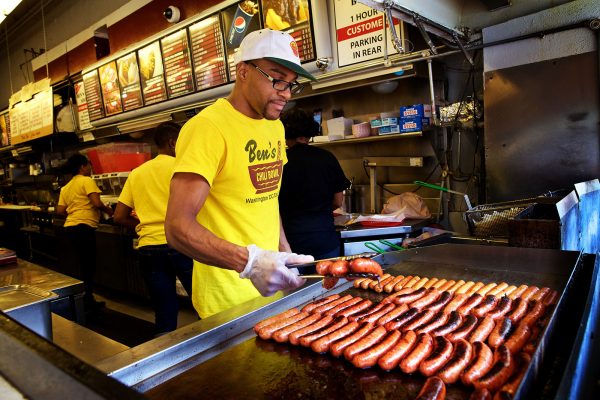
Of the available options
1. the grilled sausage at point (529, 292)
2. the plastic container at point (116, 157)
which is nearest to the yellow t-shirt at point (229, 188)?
the grilled sausage at point (529, 292)

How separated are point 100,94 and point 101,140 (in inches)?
62.1

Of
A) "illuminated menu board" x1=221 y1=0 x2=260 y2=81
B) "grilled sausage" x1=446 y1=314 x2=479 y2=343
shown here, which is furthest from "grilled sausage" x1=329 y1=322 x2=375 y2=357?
"illuminated menu board" x1=221 y1=0 x2=260 y2=81

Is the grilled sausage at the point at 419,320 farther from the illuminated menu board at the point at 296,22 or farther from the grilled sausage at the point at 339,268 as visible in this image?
the illuminated menu board at the point at 296,22

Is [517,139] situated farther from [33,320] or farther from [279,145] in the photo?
[33,320]

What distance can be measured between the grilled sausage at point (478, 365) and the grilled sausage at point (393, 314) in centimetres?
41

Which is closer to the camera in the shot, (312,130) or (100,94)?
(312,130)

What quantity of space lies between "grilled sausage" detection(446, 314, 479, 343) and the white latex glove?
69 cm

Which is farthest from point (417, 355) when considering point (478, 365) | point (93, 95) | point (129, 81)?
point (93, 95)

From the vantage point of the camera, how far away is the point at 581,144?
3646mm

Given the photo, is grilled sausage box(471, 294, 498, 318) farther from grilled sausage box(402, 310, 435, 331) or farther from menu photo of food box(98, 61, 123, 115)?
menu photo of food box(98, 61, 123, 115)

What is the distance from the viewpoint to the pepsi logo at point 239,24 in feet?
17.4

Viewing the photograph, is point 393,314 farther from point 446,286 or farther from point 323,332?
point 446,286

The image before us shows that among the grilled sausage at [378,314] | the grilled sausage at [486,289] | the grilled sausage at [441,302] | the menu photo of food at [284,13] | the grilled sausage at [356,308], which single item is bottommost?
the grilled sausage at [486,289]

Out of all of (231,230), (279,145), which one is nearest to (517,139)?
(279,145)
